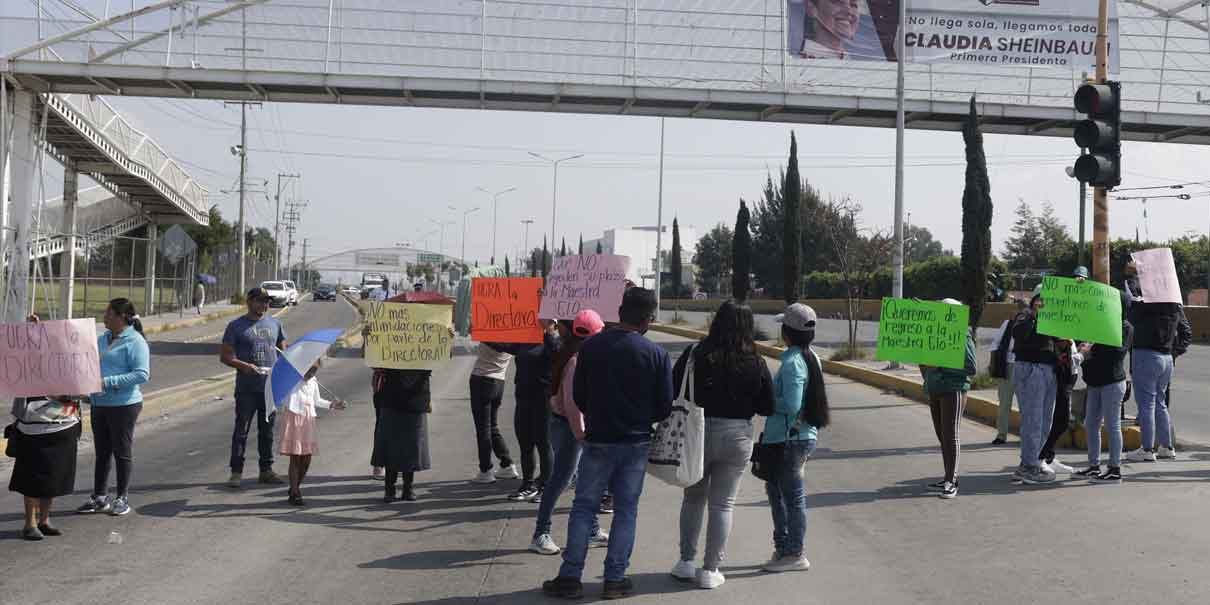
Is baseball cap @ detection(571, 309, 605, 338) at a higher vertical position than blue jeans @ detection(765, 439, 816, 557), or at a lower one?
higher

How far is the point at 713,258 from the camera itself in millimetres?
100688

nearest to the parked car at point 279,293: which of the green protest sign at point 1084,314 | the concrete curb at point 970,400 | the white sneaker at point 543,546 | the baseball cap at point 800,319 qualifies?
the concrete curb at point 970,400

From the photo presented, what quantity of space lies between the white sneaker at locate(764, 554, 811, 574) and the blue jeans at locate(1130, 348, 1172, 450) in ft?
17.5

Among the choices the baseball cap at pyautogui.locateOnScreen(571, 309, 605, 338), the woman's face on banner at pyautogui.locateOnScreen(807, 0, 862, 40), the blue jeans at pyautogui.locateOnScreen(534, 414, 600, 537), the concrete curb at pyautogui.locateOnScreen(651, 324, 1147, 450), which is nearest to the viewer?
the baseball cap at pyautogui.locateOnScreen(571, 309, 605, 338)

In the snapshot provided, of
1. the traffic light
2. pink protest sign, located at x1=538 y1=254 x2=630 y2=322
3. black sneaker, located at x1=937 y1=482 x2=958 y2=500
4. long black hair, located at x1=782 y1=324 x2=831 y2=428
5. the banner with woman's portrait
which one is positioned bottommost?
Answer: black sneaker, located at x1=937 y1=482 x2=958 y2=500

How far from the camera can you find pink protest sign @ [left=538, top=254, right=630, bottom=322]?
29.0 ft

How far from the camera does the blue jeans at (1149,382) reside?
10352 mm

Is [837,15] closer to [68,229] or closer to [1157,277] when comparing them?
[1157,277]

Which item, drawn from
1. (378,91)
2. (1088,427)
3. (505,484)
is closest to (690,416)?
(505,484)

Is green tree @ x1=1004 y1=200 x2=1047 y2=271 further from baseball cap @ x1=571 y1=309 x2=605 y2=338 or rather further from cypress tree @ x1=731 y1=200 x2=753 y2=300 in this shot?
baseball cap @ x1=571 y1=309 x2=605 y2=338

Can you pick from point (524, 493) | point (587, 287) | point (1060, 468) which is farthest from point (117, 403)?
point (1060, 468)

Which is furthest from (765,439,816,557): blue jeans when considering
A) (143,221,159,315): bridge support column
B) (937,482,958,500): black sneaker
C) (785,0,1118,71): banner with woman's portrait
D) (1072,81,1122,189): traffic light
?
(143,221,159,315): bridge support column

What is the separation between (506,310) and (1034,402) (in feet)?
15.9

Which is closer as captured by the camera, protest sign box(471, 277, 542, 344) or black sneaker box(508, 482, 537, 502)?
black sneaker box(508, 482, 537, 502)
